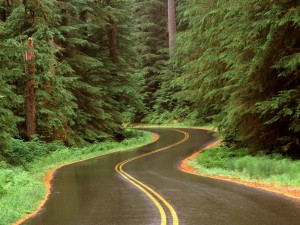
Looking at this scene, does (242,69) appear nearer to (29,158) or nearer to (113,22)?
(29,158)

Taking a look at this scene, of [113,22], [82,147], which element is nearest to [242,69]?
[82,147]

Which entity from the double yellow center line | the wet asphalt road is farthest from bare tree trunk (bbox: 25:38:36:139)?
the wet asphalt road

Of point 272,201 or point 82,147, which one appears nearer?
point 272,201

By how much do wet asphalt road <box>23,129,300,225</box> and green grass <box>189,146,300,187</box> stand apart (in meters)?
1.56

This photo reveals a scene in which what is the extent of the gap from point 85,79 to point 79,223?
90.6ft

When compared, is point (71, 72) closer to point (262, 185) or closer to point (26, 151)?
point (26, 151)

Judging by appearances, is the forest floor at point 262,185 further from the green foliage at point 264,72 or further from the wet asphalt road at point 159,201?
the green foliage at point 264,72

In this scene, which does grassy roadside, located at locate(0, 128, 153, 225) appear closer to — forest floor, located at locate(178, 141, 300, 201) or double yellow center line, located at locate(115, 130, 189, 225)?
double yellow center line, located at locate(115, 130, 189, 225)

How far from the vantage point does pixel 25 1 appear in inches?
409

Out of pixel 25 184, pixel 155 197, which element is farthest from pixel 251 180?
pixel 25 184

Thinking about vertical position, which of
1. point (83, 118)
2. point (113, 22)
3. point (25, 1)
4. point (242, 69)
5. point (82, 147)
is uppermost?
point (113, 22)

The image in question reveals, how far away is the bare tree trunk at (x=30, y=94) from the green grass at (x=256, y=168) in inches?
441

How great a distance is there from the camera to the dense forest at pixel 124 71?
17.0m

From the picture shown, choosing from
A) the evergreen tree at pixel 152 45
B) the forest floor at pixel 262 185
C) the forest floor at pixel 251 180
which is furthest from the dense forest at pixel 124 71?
the evergreen tree at pixel 152 45
